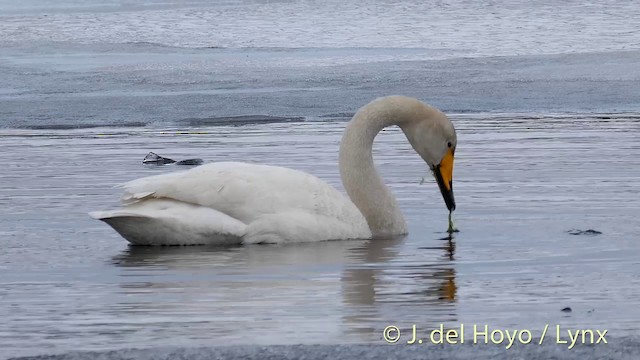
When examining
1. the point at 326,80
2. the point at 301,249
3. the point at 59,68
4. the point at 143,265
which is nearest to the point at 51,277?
the point at 143,265

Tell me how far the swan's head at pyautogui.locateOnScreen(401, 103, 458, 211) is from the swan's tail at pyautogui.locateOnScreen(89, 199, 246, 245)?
1.24 metres

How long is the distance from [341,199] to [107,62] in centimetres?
1203

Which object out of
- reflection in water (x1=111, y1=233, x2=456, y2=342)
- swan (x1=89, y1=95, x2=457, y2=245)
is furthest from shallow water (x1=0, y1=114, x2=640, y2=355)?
swan (x1=89, y1=95, x2=457, y2=245)

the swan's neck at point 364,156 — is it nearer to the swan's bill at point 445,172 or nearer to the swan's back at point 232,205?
the swan's bill at point 445,172

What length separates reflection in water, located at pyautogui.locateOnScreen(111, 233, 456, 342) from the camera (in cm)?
515

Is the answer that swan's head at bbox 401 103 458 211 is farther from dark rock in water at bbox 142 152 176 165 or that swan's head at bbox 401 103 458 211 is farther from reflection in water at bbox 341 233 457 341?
dark rock in water at bbox 142 152 176 165

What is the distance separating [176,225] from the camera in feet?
23.9

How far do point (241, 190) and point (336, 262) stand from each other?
0.87 metres

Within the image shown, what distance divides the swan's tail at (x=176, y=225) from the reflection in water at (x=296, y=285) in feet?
0.26

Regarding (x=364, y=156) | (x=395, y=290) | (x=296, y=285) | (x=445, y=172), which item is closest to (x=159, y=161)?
(x=364, y=156)

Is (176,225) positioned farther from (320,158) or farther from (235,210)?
(320,158)

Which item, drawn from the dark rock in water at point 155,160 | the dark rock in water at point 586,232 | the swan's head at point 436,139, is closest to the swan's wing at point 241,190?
the swan's head at point 436,139

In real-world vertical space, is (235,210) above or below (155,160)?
above

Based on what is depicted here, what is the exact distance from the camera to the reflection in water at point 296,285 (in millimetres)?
5152
